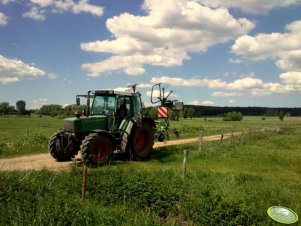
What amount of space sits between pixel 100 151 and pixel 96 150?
210 millimetres

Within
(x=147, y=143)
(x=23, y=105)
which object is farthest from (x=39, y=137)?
(x=23, y=105)

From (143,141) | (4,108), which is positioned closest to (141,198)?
(143,141)

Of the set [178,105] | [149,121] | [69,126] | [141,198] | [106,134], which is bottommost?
[141,198]

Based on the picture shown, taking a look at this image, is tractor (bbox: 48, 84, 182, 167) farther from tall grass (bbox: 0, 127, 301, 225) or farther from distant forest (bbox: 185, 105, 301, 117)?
distant forest (bbox: 185, 105, 301, 117)

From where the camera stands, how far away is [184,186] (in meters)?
11.0

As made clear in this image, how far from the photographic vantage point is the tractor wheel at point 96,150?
13.7 m

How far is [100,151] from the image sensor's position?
14.3m

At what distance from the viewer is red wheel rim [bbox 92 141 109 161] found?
14073mm

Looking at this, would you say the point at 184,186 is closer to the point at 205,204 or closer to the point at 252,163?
the point at 205,204

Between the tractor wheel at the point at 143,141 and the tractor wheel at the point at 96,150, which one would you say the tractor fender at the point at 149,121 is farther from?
the tractor wheel at the point at 96,150

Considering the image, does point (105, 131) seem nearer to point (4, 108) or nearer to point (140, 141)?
point (140, 141)

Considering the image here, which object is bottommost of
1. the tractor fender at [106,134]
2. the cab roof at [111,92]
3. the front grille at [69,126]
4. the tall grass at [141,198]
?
the tall grass at [141,198]

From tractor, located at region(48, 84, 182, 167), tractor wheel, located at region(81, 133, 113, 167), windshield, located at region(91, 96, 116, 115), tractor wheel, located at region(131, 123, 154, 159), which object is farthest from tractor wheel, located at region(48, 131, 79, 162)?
tractor wheel, located at region(131, 123, 154, 159)

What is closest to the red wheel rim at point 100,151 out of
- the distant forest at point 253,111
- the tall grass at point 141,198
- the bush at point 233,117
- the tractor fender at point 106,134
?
the tractor fender at point 106,134
